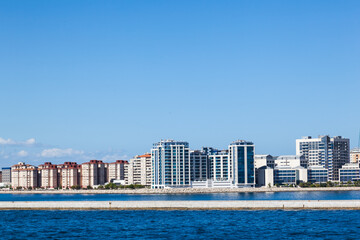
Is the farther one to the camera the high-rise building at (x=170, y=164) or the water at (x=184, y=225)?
the high-rise building at (x=170, y=164)

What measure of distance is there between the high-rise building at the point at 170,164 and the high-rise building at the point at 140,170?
64.2ft

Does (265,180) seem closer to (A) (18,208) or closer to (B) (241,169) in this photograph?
(B) (241,169)

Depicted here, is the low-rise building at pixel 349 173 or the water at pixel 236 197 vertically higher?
the low-rise building at pixel 349 173

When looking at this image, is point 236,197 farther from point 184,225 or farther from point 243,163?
point 184,225

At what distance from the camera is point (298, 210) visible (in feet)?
207

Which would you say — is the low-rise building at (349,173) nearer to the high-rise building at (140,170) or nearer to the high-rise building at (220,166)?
the high-rise building at (220,166)

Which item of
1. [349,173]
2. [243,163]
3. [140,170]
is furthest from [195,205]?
[349,173]

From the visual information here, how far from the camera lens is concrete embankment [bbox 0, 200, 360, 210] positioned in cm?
6438

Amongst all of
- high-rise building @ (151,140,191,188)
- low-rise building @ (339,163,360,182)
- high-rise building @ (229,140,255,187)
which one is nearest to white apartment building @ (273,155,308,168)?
low-rise building @ (339,163,360,182)

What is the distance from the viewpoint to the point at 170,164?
158250mm

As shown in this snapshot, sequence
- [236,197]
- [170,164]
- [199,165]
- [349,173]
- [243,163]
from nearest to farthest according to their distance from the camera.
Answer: [236,197] → [243,163] → [170,164] → [199,165] → [349,173]

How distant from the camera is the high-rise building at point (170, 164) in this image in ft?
518

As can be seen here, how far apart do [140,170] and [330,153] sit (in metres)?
55.6

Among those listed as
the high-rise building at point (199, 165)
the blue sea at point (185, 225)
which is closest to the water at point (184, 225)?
the blue sea at point (185, 225)
